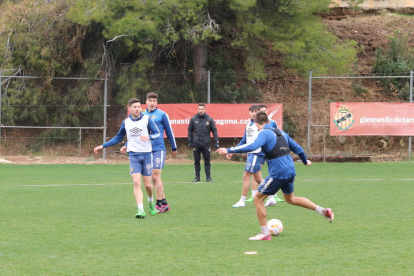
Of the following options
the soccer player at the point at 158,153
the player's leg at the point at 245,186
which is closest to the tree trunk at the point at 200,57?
the soccer player at the point at 158,153

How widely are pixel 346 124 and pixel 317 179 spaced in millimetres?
5760

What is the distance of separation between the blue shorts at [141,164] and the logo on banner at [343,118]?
12213 millimetres

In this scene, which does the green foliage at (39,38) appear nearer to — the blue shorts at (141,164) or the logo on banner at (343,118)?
the logo on banner at (343,118)

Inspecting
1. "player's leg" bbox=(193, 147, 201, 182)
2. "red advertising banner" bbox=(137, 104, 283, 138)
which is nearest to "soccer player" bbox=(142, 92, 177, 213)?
"player's leg" bbox=(193, 147, 201, 182)

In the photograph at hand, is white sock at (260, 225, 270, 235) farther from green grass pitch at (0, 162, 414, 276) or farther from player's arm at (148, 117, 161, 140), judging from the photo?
player's arm at (148, 117, 161, 140)

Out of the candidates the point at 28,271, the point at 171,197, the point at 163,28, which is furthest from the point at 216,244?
the point at 163,28

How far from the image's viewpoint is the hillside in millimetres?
22547

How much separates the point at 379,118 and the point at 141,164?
12896 mm

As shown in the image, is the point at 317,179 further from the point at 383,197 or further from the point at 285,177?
the point at 285,177

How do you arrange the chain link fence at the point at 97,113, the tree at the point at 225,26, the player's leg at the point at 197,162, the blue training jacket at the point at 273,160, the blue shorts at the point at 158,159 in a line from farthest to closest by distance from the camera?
the chain link fence at the point at 97,113 → the tree at the point at 225,26 → the player's leg at the point at 197,162 → the blue shorts at the point at 158,159 → the blue training jacket at the point at 273,160

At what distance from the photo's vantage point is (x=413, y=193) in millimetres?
12016

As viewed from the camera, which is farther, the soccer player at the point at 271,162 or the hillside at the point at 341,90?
the hillside at the point at 341,90

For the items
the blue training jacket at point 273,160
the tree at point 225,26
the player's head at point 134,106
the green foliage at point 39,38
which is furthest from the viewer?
the green foliage at point 39,38

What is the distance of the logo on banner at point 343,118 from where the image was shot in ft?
66.7
